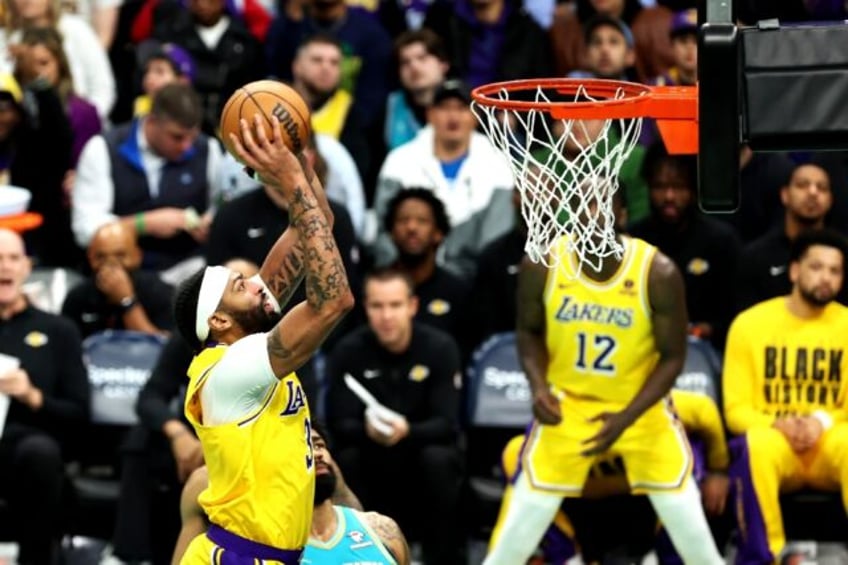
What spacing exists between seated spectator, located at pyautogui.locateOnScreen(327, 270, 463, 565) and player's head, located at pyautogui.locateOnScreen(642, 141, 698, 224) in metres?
1.40

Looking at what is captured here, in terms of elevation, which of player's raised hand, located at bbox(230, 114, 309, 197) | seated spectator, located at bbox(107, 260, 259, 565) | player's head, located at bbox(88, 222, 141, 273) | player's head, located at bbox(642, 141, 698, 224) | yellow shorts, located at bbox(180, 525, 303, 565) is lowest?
seated spectator, located at bbox(107, 260, 259, 565)

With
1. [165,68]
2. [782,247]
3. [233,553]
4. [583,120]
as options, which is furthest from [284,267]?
[165,68]

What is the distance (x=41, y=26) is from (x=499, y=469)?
13.9 ft

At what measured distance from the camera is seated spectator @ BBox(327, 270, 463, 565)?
10.9 metres

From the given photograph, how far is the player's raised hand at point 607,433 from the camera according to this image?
10.2 meters

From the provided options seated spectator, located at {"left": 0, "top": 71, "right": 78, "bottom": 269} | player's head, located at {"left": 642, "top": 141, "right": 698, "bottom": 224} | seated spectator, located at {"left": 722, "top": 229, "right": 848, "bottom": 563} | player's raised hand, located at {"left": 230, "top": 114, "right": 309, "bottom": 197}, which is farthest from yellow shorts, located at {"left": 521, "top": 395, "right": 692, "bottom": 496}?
seated spectator, located at {"left": 0, "top": 71, "right": 78, "bottom": 269}

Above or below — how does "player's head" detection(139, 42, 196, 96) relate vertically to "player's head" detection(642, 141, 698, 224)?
above

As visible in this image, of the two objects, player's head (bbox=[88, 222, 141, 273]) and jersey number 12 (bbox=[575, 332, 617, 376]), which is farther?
player's head (bbox=[88, 222, 141, 273])

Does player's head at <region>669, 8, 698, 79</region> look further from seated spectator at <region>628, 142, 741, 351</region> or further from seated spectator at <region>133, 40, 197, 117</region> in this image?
seated spectator at <region>133, 40, 197, 117</region>

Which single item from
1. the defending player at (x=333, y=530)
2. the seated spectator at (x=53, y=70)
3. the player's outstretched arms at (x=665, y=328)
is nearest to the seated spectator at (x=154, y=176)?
the seated spectator at (x=53, y=70)

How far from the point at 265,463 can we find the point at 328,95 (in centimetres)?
580

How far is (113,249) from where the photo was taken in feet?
38.6

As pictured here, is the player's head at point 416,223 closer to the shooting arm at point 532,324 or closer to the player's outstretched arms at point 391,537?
the shooting arm at point 532,324

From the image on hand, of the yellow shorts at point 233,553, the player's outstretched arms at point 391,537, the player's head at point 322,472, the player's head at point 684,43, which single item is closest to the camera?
the yellow shorts at point 233,553
